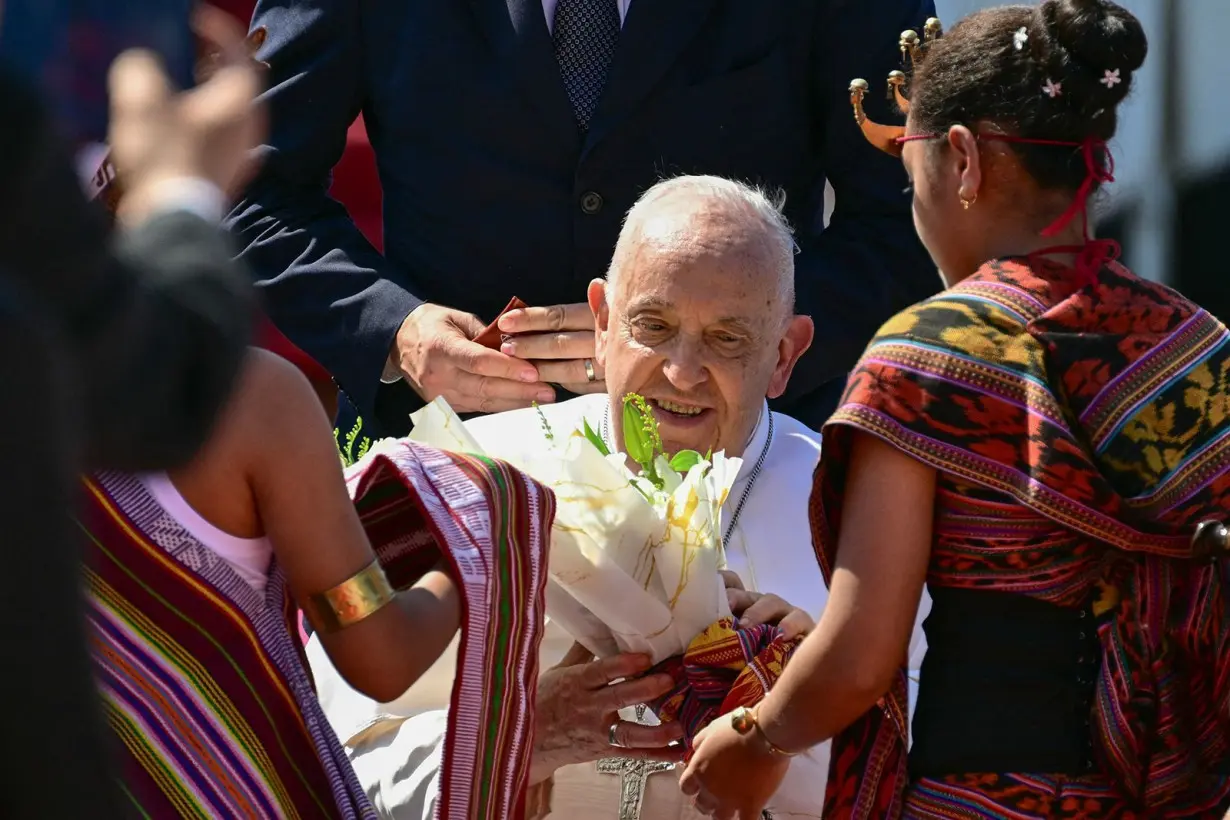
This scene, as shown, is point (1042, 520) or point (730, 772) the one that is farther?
point (730, 772)

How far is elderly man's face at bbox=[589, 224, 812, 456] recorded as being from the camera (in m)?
3.84

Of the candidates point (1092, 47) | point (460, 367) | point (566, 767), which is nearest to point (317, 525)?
point (566, 767)

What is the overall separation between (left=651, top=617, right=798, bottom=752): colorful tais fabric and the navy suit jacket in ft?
3.92

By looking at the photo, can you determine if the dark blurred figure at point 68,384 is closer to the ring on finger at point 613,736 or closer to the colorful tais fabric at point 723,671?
the colorful tais fabric at point 723,671

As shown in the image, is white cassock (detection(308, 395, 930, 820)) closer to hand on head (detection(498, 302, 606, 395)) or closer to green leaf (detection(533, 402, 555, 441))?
green leaf (detection(533, 402, 555, 441))

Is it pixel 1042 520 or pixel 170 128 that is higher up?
pixel 170 128

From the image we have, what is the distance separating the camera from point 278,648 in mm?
2594

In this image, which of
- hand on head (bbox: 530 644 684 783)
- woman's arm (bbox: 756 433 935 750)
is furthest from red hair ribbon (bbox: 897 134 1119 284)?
hand on head (bbox: 530 644 684 783)

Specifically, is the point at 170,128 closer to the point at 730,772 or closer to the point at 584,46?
the point at 730,772

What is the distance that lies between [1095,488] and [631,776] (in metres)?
1.17

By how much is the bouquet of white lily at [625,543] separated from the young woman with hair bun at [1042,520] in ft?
1.09

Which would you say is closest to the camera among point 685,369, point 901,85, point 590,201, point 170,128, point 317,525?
point 170,128

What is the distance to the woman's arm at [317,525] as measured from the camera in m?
2.47

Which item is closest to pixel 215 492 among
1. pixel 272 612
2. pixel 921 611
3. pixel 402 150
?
pixel 272 612
